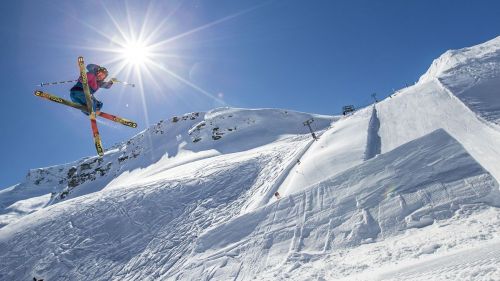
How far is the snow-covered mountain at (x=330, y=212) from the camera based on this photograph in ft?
34.3

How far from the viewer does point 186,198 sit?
71.3ft

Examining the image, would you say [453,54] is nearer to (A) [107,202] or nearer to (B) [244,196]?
(B) [244,196]

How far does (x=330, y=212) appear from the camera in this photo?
1348cm

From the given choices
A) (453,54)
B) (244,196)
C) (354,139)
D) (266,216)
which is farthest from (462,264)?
(453,54)

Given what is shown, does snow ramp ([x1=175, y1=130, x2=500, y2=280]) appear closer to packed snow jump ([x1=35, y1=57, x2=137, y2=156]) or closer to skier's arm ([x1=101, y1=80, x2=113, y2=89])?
packed snow jump ([x1=35, y1=57, x2=137, y2=156])

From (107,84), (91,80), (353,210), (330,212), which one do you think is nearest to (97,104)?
(107,84)

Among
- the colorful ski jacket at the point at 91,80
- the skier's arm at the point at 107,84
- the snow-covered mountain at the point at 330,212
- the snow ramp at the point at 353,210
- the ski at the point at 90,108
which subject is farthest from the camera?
the skier's arm at the point at 107,84

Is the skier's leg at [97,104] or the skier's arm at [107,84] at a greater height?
the skier's arm at [107,84]

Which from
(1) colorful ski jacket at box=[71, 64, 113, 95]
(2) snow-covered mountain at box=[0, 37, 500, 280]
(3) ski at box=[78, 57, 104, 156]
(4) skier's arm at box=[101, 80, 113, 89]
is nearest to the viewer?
(2) snow-covered mountain at box=[0, 37, 500, 280]

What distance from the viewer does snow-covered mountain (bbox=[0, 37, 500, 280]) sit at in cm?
1047

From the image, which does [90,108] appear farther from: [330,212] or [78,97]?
[330,212]

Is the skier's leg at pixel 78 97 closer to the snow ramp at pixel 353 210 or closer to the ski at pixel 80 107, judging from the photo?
the ski at pixel 80 107

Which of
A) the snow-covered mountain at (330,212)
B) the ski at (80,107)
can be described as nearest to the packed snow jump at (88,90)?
the ski at (80,107)

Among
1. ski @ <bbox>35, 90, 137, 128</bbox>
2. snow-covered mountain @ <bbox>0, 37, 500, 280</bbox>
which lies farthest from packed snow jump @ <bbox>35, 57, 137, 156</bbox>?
snow-covered mountain @ <bbox>0, 37, 500, 280</bbox>
